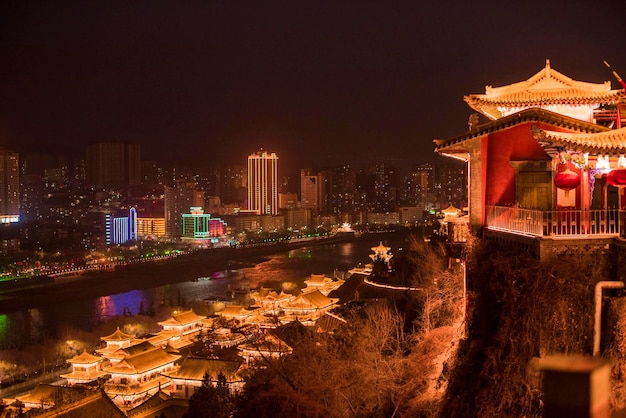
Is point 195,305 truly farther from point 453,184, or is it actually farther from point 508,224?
point 453,184

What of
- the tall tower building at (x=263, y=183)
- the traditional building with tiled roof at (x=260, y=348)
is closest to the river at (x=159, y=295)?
the traditional building with tiled roof at (x=260, y=348)

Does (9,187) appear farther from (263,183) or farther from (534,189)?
(534,189)

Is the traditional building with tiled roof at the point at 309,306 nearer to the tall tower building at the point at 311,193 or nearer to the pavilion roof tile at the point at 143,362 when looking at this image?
the pavilion roof tile at the point at 143,362

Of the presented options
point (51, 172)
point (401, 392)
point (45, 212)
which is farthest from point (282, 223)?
point (401, 392)

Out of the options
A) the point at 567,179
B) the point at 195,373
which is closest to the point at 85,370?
the point at 195,373

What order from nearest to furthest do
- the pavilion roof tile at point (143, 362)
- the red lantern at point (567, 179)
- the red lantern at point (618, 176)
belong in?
the red lantern at point (618, 176)
the red lantern at point (567, 179)
the pavilion roof tile at point (143, 362)

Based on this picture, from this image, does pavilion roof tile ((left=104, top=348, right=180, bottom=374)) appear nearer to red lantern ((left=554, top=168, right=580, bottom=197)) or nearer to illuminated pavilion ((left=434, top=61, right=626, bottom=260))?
illuminated pavilion ((left=434, top=61, right=626, bottom=260))
